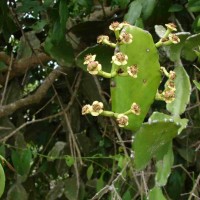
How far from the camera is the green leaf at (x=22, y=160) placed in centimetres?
141

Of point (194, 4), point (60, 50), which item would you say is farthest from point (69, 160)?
point (194, 4)

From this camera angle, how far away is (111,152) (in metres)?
1.71

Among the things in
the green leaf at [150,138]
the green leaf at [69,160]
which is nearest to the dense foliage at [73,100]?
the green leaf at [69,160]

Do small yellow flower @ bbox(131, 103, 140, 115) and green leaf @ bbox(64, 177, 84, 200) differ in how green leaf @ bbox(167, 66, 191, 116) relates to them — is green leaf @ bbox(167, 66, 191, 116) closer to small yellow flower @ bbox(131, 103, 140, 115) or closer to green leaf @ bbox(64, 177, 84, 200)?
small yellow flower @ bbox(131, 103, 140, 115)

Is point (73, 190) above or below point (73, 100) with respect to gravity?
below

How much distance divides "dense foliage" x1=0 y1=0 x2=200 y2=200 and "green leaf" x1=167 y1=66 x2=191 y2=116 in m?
0.14

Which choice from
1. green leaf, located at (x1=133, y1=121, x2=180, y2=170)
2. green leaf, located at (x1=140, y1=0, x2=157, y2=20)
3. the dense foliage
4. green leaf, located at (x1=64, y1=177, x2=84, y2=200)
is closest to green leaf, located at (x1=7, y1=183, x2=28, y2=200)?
the dense foliage

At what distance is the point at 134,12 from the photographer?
1169 mm

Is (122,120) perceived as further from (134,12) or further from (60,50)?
(60,50)

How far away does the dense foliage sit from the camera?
1.28 meters

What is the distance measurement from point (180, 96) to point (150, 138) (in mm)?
135

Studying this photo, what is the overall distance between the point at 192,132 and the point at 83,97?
1.19 feet

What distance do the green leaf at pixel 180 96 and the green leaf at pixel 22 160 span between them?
1.82 feet

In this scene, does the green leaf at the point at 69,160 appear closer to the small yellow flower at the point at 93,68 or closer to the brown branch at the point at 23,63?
the brown branch at the point at 23,63
